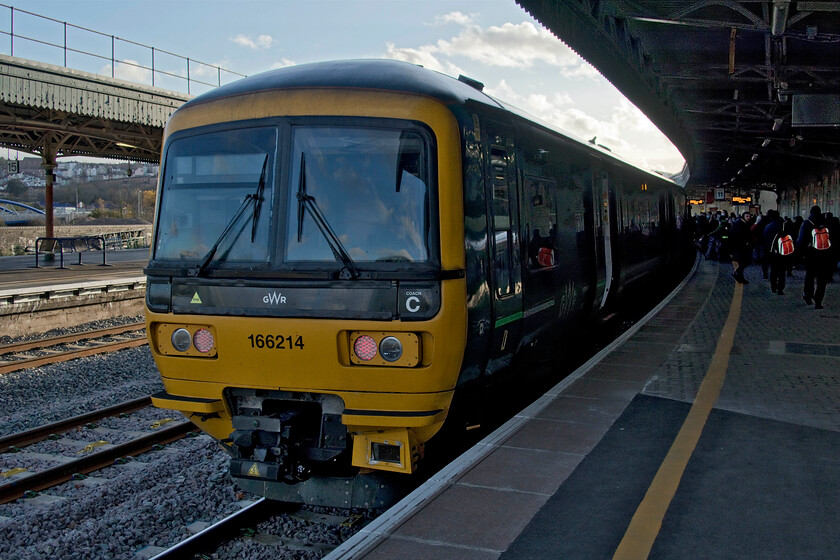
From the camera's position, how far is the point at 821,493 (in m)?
4.68

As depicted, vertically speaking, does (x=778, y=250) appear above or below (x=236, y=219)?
below

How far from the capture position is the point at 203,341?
17.7 feet

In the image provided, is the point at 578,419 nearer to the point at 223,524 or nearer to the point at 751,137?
the point at 223,524

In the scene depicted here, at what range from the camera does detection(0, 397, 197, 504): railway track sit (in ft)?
21.2

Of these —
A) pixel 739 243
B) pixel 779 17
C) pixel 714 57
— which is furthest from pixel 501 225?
pixel 739 243

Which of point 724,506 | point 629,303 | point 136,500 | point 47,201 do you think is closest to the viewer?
point 724,506

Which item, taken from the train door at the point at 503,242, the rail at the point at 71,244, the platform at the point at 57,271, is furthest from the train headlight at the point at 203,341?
the rail at the point at 71,244

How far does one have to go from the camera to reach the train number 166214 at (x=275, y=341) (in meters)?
5.06

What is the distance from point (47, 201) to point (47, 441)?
76.6ft

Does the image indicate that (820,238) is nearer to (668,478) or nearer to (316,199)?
Result: (668,478)

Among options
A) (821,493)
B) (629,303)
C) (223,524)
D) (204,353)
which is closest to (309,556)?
(223,524)

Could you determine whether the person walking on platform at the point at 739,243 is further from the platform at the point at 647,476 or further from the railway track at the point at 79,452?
the railway track at the point at 79,452

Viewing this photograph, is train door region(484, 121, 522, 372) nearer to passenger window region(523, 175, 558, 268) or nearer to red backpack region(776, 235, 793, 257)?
passenger window region(523, 175, 558, 268)

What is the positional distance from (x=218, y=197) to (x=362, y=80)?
4.11ft
